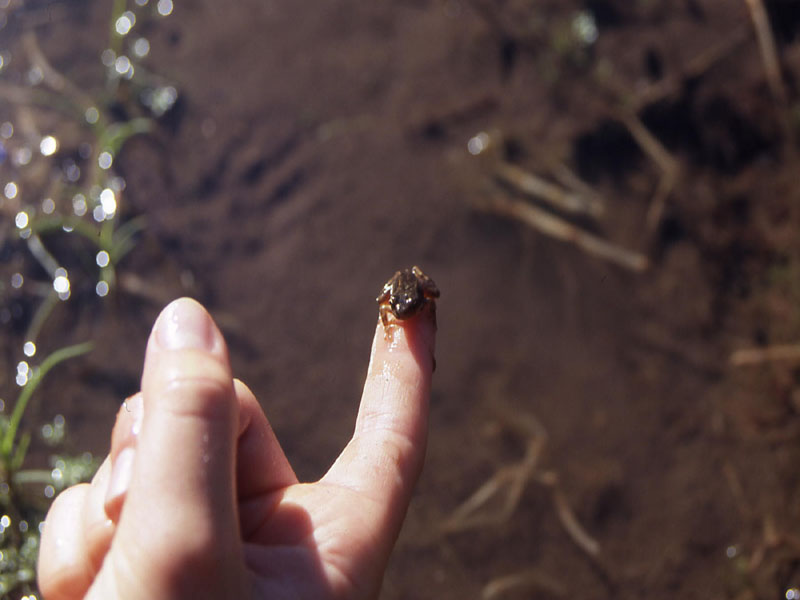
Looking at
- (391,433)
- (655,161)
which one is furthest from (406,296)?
(655,161)

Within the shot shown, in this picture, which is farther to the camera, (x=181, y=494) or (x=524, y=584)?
(x=524, y=584)

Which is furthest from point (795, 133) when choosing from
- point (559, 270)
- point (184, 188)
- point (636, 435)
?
point (184, 188)

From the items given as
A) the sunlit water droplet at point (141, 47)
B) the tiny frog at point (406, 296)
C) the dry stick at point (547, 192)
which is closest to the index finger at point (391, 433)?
the tiny frog at point (406, 296)

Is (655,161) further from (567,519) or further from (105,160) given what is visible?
(105,160)

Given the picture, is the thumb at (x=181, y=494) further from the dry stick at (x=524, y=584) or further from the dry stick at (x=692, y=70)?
the dry stick at (x=692, y=70)

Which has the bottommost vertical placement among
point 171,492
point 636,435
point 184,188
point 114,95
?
point 636,435

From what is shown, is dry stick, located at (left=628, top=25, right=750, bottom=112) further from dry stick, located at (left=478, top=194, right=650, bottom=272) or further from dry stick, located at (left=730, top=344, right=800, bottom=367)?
dry stick, located at (left=730, top=344, right=800, bottom=367)

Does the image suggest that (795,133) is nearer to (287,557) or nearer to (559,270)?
(559,270)
